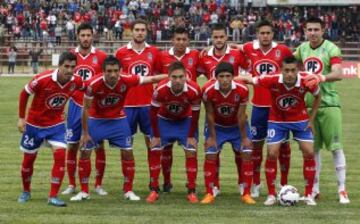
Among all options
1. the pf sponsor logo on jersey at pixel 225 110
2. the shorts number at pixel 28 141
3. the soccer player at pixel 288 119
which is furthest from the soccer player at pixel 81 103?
the soccer player at pixel 288 119

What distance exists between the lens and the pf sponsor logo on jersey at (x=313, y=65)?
11.7m

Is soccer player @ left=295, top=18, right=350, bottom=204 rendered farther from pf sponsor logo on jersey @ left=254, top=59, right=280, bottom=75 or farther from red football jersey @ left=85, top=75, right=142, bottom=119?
red football jersey @ left=85, top=75, right=142, bottom=119

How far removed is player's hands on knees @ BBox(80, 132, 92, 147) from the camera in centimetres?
1184

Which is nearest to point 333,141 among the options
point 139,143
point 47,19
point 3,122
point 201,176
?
point 201,176

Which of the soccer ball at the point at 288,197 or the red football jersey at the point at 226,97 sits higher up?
the red football jersey at the point at 226,97

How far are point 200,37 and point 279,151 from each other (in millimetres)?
38806

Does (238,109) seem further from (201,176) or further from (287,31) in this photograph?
(287,31)

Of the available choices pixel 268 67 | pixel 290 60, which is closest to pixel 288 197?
pixel 290 60

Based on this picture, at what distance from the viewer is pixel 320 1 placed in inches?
2141

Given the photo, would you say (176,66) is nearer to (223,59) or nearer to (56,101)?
(223,59)

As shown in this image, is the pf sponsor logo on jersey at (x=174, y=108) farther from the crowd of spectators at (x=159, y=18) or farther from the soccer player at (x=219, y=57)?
the crowd of spectators at (x=159, y=18)

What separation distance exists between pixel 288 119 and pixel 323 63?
89 centimetres

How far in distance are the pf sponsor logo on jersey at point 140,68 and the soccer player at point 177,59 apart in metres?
0.21

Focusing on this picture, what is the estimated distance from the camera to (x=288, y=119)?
11.6 metres
